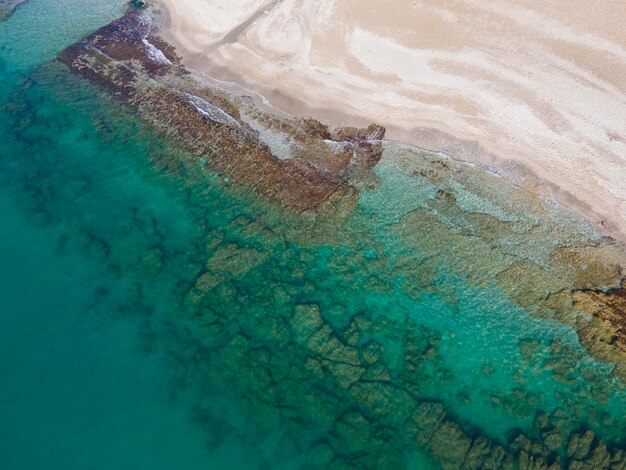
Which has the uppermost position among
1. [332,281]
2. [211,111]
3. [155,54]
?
[155,54]

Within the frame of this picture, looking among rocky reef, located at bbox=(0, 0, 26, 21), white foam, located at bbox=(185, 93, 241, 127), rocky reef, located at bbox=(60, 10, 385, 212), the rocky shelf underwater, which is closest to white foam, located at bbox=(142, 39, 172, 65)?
rocky reef, located at bbox=(60, 10, 385, 212)

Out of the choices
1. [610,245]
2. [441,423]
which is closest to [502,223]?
[610,245]

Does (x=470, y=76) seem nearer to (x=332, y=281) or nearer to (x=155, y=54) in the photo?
(x=332, y=281)

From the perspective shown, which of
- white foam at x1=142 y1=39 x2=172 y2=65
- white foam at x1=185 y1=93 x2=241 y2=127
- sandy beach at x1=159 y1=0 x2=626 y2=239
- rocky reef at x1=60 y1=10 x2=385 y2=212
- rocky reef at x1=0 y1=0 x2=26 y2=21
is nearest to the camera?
sandy beach at x1=159 y1=0 x2=626 y2=239

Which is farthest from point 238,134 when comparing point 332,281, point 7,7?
point 7,7

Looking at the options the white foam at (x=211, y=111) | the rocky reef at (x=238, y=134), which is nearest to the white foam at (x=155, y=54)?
the rocky reef at (x=238, y=134)

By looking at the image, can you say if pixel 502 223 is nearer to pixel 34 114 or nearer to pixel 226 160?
pixel 226 160

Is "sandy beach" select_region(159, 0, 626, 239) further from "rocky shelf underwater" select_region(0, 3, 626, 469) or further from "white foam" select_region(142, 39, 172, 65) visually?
"white foam" select_region(142, 39, 172, 65)

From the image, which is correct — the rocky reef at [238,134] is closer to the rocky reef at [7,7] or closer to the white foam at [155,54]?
the white foam at [155,54]
